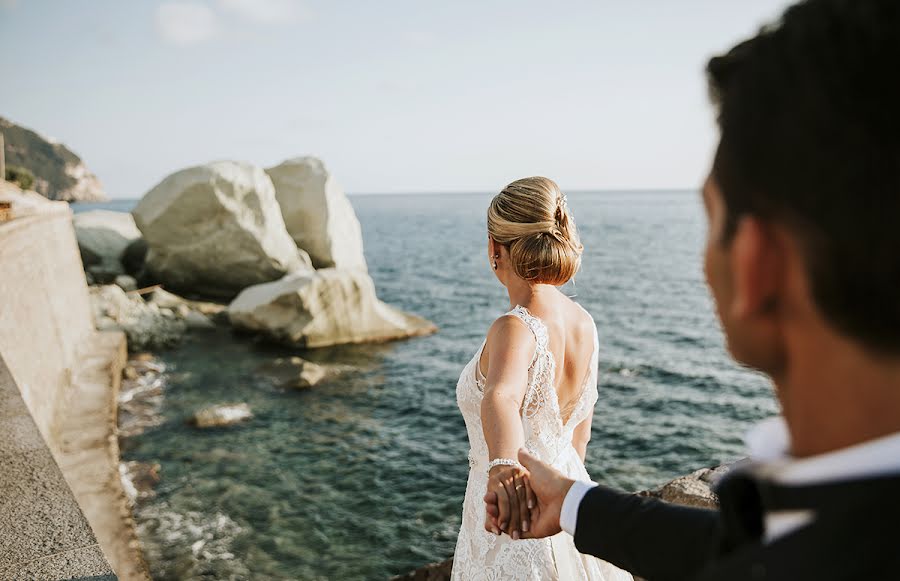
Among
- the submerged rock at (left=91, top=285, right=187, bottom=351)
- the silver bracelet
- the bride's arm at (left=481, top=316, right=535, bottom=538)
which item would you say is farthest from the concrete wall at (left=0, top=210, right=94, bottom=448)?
the silver bracelet

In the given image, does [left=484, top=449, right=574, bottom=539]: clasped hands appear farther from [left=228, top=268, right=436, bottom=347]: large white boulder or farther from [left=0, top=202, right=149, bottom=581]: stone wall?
[left=228, top=268, right=436, bottom=347]: large white boulder

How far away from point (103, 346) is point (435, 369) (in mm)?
7580

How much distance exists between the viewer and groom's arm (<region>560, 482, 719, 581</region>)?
1.38 meters

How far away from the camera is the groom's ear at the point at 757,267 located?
0.84m

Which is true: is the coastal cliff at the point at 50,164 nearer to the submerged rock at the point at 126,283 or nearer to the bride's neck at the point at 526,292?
the submerged rock at the point at 126,283

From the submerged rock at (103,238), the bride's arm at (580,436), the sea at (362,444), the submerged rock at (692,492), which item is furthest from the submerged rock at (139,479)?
the submerged rock at (103,238)

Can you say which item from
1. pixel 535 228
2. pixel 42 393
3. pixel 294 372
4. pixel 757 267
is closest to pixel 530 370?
pixel 535 228

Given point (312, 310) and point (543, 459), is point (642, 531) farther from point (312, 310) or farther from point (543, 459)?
point (312, 310)

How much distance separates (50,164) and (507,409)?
571 ft

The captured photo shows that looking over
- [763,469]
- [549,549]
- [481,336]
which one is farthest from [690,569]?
[481,336]

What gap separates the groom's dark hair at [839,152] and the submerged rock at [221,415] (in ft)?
41.6

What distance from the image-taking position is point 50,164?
148 m

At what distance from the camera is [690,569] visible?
1360mm

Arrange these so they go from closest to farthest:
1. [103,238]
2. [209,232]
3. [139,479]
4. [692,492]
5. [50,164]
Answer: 1. [692,492]
2. [139,479]
3. [209,232]
4. [103,238]
5. [50,164]
